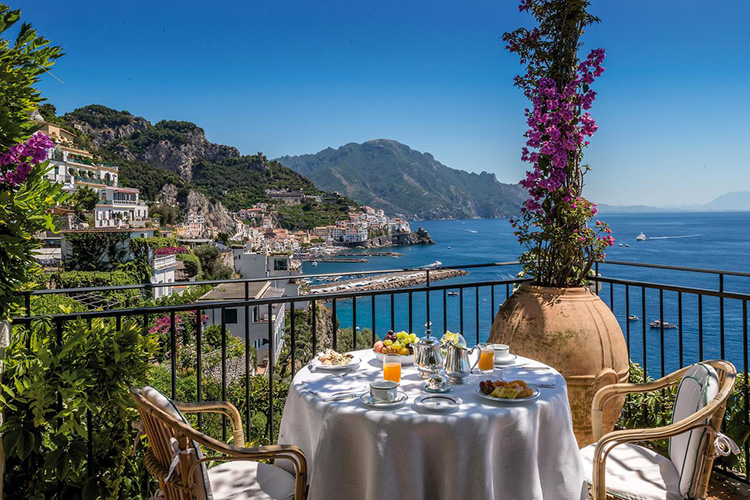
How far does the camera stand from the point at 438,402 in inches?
66.6

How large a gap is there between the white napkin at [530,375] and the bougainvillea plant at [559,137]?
1.19 m

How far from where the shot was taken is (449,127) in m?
59.0

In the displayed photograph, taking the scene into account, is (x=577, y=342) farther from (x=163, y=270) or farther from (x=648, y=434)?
(x=163, y=270)

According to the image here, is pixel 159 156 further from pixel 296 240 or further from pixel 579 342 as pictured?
pixel 579 342

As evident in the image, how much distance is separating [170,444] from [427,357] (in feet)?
3.46

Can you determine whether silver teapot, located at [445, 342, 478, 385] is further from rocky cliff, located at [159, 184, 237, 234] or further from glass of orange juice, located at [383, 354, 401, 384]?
rocky cliff, located at [159, 184, 237, 234]

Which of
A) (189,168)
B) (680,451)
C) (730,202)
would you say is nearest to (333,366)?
(680,451)

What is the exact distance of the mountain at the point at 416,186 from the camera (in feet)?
390

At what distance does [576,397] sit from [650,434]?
115cm

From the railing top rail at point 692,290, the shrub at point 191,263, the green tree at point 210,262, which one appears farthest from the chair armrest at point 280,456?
the green tree at point 210,262

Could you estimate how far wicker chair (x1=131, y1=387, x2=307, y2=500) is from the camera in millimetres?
1457

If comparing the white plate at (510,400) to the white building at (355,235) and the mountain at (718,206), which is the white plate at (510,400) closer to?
the white building at (355,235)

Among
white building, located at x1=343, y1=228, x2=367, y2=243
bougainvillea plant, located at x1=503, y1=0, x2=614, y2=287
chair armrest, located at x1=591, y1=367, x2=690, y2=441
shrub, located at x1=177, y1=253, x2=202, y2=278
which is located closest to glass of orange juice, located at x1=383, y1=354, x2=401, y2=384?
chair armrest, located at x1=591, y1=367, x2=690, y2=441

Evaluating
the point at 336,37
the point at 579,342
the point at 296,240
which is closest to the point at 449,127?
the point at 336,37
